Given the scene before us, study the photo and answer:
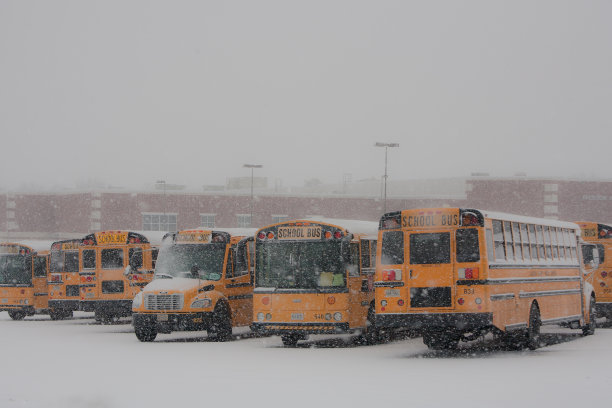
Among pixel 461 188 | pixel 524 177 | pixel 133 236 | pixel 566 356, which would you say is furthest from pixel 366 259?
pixel 461 188

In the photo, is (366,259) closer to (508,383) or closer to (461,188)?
(508,383)

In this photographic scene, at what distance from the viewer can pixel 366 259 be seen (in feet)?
70.6

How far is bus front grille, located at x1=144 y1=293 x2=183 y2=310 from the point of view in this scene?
870 inches

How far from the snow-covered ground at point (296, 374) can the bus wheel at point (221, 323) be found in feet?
1.33

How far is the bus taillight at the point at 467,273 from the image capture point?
17328mm

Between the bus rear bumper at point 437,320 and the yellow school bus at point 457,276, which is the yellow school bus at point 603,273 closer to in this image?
the yellow school bus at point 457,276

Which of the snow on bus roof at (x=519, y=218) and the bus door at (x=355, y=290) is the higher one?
the snow on bus roof at (x=519, y=218)

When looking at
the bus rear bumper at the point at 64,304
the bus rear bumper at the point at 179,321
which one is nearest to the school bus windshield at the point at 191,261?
the bus rear bumper at the point at 179,321

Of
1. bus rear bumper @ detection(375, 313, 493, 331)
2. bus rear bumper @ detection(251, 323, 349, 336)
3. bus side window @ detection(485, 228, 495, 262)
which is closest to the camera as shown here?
bus rear bumper @ detection(375, 313, 493, 331)

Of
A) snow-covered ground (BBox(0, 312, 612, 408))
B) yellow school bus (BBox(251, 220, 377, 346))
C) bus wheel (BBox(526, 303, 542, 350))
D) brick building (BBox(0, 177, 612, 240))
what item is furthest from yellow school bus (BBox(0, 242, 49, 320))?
brick building (BBox(0, 177, 612, 240))

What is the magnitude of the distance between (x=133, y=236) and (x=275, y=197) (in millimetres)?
42856

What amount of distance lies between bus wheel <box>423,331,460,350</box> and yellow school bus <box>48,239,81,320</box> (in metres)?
14.0

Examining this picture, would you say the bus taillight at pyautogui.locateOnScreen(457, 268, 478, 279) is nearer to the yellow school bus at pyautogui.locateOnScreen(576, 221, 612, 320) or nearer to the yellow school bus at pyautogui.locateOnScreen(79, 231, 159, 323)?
the yellow school bus at pyautogui.locateOnScreen(576, 221, 612, 320)

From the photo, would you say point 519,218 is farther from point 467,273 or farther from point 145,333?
point 145,333
